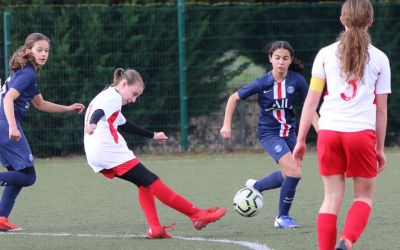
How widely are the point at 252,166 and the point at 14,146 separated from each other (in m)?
6.11

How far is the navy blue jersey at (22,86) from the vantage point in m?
8.57

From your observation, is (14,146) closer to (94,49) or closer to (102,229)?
(102,229)

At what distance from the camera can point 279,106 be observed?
9156 mm

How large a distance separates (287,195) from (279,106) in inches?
33.5

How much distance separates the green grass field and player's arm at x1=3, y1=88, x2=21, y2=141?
0.81m

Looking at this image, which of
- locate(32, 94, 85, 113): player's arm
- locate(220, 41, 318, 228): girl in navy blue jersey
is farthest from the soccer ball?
locate(32, 94, 85, 113): player's arm

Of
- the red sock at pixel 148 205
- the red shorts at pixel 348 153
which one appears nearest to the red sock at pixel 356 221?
the red shorts at pixel 348 153

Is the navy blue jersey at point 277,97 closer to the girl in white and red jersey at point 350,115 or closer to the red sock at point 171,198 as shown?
the red sock at point 171,198

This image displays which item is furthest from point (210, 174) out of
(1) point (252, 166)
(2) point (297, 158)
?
(2) point (297, 158)

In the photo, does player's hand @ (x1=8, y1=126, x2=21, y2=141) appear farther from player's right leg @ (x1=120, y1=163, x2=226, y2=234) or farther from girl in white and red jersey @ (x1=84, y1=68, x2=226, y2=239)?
player's right leg @ (x1=120, y1=163, x2=226, y2=234)

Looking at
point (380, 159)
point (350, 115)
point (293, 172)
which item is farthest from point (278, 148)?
point (350, 115)

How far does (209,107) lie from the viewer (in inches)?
647

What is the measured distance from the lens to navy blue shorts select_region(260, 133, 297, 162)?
29.5 feet

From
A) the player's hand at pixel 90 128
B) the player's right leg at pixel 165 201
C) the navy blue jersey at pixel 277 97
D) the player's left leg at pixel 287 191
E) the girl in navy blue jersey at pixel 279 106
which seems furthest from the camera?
the navy blue jersey at pixel 277 97
